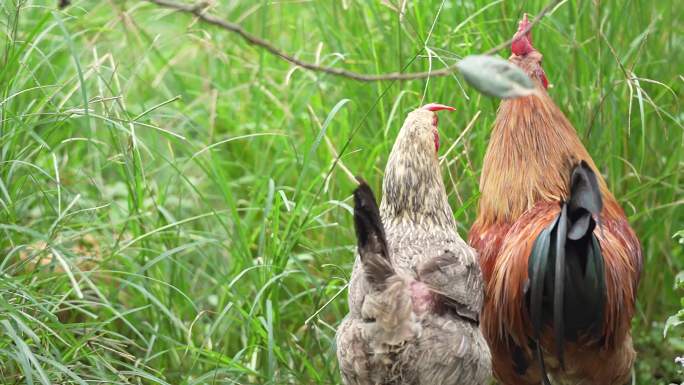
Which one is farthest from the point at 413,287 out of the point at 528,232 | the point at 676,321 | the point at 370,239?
the point at 676,321

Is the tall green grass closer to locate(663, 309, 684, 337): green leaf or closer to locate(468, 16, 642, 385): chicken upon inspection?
locate(468, 16, 642, 385): chicken

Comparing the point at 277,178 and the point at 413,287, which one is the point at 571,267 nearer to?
the point at 413,287

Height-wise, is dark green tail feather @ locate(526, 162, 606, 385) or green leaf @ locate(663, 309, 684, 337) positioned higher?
dark green tail feather @ locate(526, 162, 606, 385)

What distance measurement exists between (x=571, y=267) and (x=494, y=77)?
1534 mm

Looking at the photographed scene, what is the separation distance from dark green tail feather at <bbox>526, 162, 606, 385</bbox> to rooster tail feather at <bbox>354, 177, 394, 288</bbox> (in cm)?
61

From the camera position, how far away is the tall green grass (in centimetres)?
361

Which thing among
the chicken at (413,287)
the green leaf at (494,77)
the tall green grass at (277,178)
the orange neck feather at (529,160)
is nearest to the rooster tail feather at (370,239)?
the chicken at (413,287)

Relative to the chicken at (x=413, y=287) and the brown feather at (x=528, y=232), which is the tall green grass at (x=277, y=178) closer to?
the brown feather at (x=528, y=232)

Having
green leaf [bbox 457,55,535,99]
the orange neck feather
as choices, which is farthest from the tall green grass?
green leaf [bbox 457,55,535,99]

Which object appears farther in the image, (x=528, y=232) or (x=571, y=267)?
(x=528, y=232)

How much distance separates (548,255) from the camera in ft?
10.4

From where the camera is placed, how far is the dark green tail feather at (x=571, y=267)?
3088mm

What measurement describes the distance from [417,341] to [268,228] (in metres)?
1.32

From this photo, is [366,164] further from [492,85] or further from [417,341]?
[492,85]
